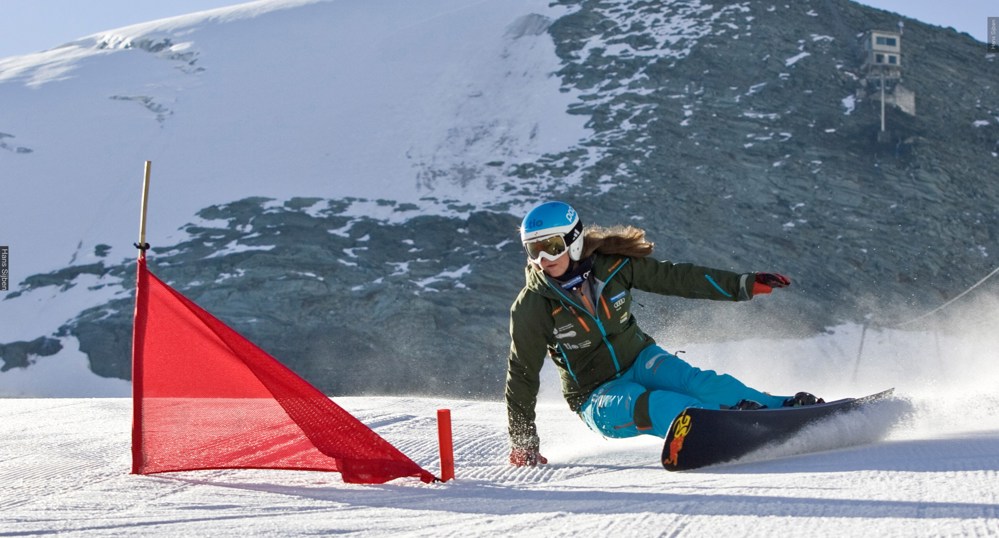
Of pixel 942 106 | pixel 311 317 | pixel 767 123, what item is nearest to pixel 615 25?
pixel 767 123

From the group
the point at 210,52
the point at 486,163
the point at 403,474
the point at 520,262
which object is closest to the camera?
the point at 403,474

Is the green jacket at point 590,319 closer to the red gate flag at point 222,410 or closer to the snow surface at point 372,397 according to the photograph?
the snow surface at point 372,397

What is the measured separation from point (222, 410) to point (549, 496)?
65.8 inches

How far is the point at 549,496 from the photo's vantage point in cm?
343

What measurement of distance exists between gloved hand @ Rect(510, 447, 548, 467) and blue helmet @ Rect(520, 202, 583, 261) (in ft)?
3.18

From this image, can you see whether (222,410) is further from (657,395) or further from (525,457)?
(657,395)

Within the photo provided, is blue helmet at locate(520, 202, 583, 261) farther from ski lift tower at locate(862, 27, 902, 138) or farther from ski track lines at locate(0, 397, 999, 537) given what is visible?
ski lift tower at locate(862, 27, 902, 138)

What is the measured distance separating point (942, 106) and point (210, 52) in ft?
100

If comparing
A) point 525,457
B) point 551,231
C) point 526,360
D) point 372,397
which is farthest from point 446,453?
point 372,397

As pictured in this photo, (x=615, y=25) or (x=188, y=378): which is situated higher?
(x=188, y=378)

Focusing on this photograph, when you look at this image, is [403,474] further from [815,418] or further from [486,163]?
[486,163]

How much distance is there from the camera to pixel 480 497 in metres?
3.47

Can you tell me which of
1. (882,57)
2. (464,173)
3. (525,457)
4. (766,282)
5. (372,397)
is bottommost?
(464,173)

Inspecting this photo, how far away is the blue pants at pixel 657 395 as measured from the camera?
423cm
